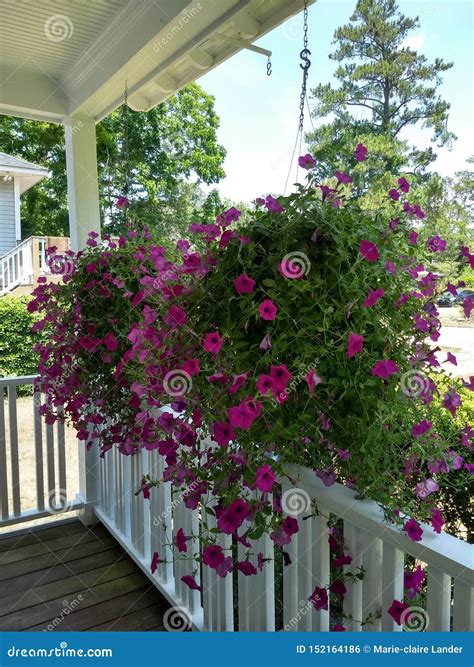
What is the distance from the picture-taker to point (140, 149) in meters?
6.75

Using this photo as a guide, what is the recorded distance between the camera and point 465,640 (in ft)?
2.67

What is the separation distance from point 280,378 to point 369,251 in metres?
0.27

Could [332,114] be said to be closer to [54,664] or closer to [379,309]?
[379,309]

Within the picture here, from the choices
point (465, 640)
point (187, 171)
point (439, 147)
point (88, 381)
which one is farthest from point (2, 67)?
point (187, 171)

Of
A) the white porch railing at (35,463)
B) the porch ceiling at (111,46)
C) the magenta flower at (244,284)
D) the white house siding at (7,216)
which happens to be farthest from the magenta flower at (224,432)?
the white house siding at (7,216)

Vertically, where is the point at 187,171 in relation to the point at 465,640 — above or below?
above

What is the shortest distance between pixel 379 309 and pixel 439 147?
2.70 ft
